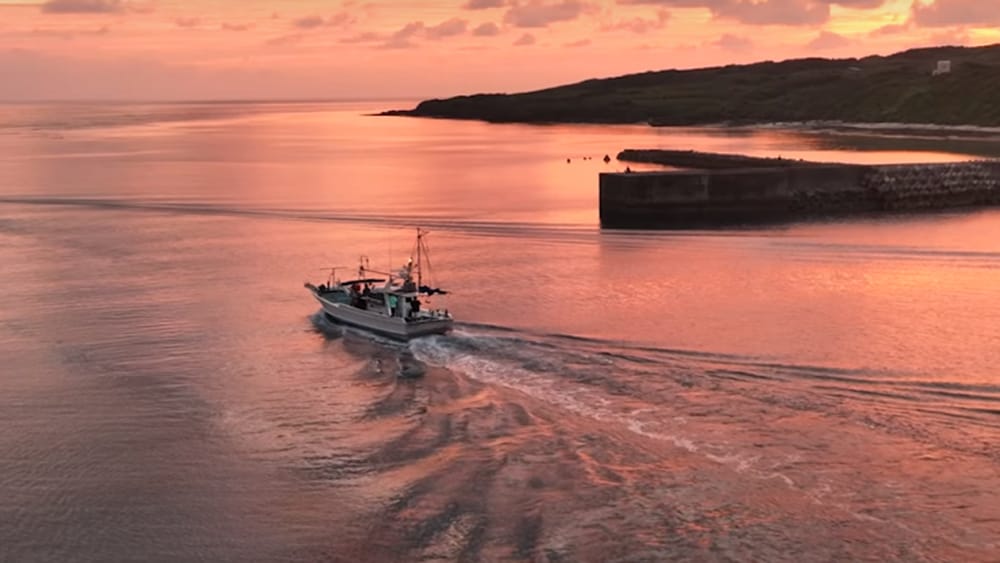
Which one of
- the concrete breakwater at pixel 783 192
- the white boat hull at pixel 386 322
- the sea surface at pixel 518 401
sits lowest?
the sea surface at pixel 518 401

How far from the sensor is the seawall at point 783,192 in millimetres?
51594

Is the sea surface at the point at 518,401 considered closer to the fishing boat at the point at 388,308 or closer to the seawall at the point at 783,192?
the fishing boat at the point at 388,308

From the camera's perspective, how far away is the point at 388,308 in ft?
94.2

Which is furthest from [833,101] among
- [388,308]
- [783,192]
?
[388,308]

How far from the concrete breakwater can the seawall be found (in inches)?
1.9

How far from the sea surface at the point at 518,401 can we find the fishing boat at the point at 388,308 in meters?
0.52

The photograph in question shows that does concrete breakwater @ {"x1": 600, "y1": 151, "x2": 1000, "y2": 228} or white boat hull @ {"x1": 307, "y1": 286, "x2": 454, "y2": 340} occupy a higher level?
concrete breakwater @ {"x1": 600, "y1": 151, "x2": 1000, "y2": 228}

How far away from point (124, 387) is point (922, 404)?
16.5 metres

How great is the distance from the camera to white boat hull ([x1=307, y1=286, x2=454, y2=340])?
1076 inches

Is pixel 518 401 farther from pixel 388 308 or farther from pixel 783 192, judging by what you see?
pixel 783 192

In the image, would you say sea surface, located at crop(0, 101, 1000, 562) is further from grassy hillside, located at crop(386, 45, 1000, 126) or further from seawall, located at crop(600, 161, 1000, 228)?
grassy hillside, located at crop(386, 45, 1000, 126)

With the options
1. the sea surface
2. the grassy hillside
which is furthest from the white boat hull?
the grassy hillside

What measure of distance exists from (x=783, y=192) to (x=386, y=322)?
1268 inches

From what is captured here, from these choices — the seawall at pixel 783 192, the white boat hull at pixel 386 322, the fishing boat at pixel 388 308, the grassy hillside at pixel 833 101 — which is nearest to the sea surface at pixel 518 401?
the white boat hull at pixel 386 322
